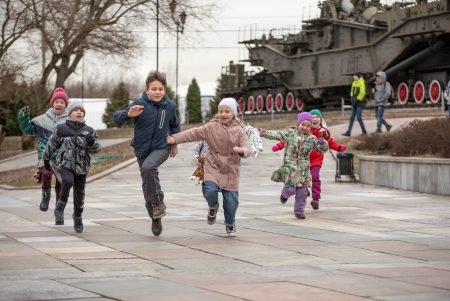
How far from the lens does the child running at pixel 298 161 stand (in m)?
13.2

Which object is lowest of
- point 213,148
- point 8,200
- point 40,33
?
point 8,200

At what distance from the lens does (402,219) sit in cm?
1292

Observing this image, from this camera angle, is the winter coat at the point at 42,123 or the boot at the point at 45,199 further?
the boot at the point at 45,199

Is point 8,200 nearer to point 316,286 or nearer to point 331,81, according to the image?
point 316,286

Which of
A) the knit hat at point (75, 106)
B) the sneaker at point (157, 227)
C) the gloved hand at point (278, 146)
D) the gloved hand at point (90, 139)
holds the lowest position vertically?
the sneaker at point (157, 227)

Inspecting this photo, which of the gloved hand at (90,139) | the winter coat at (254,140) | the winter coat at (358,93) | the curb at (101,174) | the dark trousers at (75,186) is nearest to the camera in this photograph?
the winter coat at (254,140)

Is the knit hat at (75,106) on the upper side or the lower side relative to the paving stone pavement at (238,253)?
upper

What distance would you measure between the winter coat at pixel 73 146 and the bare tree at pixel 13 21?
2837 cm

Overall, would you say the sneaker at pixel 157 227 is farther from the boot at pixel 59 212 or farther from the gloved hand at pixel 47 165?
the gloved hand at pixel 47 165

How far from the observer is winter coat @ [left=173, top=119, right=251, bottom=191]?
1101 cm

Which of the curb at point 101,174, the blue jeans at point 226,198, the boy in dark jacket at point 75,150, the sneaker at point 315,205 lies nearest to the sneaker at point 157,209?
the blue jeans at point 226,198

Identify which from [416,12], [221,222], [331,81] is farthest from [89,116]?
[221,222]

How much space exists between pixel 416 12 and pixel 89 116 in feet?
185

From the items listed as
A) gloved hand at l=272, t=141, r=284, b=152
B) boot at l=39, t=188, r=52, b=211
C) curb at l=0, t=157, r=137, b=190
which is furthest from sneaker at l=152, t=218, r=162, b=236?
curb at l=0, t=157, r=137, b=190
